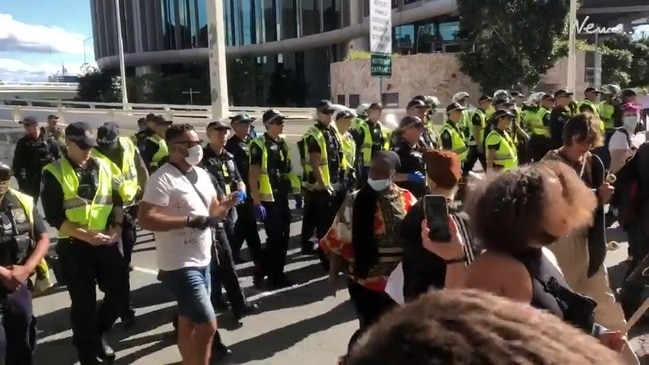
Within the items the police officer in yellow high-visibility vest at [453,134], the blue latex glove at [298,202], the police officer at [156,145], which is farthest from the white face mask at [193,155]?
the blue latex glove at [298,202]

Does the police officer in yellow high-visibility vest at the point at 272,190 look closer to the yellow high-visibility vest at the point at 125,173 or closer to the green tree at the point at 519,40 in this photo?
the yellow high-visibility vest at the point at 125,173

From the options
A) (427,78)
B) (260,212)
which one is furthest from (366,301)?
(427,78)

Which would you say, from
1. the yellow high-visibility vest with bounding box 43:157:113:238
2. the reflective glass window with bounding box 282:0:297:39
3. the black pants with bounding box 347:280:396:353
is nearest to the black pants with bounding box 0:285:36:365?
the yellow high-visibility vest with bounding box 43:157:113:238

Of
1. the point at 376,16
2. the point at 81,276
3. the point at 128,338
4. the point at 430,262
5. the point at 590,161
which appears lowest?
the point at 128,338

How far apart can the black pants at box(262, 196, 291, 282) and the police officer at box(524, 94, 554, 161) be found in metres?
5.44

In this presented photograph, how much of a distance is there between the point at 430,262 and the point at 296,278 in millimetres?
4089

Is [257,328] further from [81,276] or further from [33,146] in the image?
[33,146]

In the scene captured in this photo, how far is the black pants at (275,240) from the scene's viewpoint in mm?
6676

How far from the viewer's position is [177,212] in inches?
158

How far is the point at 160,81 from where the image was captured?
48219 mm

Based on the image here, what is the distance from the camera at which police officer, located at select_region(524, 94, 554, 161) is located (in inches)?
423

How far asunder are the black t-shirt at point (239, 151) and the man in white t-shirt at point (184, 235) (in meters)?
3.02

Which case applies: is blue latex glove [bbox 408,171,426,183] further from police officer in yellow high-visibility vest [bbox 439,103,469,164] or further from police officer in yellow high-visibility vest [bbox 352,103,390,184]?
police officer in yellow high-visibility vest [bbox 439,103,469,164]

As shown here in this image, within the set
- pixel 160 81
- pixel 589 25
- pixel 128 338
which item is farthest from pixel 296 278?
pixel 160 81
